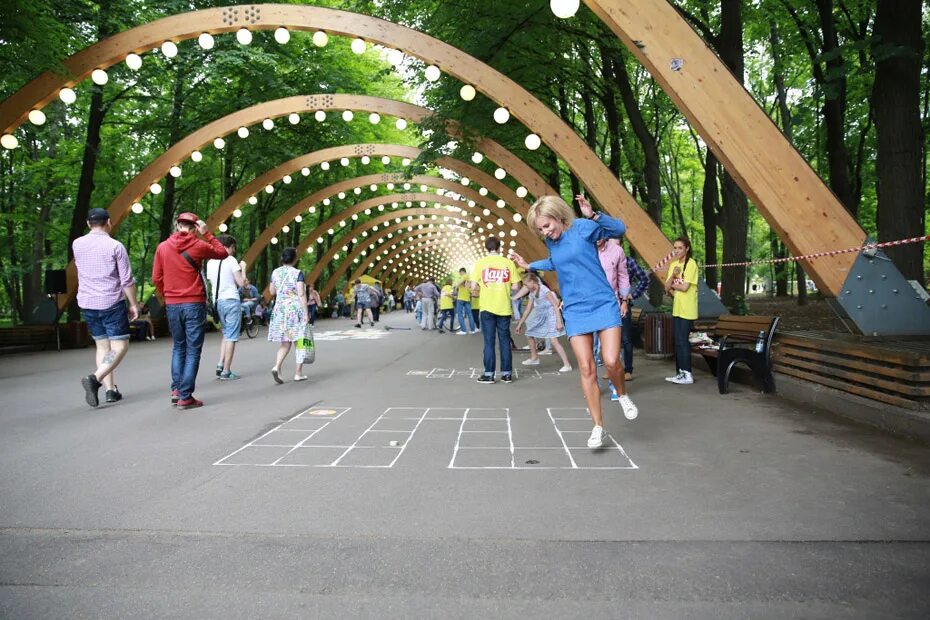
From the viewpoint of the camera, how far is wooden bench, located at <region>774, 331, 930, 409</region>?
4.75 metres

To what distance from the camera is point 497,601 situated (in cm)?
236

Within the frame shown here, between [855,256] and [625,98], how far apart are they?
10324mm

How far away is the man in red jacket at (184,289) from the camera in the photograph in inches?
269

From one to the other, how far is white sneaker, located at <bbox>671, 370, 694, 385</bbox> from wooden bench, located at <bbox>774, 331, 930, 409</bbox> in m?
1.09

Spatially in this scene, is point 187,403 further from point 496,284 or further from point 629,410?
point 629,410

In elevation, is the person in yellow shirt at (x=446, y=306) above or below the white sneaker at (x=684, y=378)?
above

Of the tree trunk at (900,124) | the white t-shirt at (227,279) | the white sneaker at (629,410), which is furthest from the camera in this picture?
the white t-shirt at (227,279)

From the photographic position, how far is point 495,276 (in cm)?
865

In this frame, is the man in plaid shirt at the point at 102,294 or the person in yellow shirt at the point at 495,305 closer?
the man in plaid shirt at the point at 102,294

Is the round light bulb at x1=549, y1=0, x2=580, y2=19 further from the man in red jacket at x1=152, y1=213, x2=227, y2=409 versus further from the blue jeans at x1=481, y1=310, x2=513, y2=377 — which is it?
the man in red jacket at x1=152, y1=213, x2=227, y2=409

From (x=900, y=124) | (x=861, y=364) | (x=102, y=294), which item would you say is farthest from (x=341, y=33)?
(x=861, y=364)

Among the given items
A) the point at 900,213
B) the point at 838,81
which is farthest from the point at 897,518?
the point at 838,81

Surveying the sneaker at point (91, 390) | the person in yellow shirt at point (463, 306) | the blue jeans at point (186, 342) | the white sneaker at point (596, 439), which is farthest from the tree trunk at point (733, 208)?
the sneaker at point (91, 390)

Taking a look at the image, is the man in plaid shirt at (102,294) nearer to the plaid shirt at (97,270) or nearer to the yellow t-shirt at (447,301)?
the plaid shirt at (97,270)
